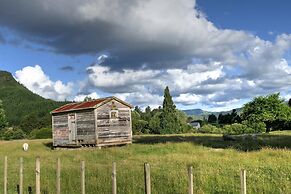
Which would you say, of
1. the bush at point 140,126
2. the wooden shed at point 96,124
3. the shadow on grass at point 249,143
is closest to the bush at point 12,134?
the bush at point 140,126

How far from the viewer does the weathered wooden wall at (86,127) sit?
36594 mm

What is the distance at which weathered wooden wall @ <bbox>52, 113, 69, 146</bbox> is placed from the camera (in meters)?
39.8

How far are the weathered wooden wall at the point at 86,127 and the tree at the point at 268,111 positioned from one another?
51.4 metres

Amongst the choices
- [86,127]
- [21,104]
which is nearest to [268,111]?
[86,127]

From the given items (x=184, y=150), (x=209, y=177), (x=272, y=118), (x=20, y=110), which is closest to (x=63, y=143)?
(x=184, y=150)

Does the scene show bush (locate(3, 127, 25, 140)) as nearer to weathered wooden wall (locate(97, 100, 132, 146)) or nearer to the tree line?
the tree line

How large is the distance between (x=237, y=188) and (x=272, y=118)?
75761 millimetres

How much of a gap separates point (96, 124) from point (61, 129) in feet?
19.8

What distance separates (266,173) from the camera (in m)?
13.9

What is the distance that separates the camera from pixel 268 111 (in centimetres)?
8656

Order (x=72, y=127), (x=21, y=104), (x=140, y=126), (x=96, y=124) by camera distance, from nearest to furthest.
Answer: (x=96, y=124) → (x=72, y=127) → (x=140, y=126) → (x=21, y=104)

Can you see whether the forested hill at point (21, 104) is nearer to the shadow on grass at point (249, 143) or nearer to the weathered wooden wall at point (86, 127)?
the weathered wooden wall at point (86, 127)

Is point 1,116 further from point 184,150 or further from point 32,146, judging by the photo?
point 184,150

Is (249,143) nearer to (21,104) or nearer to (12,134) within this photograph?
(12,134)
